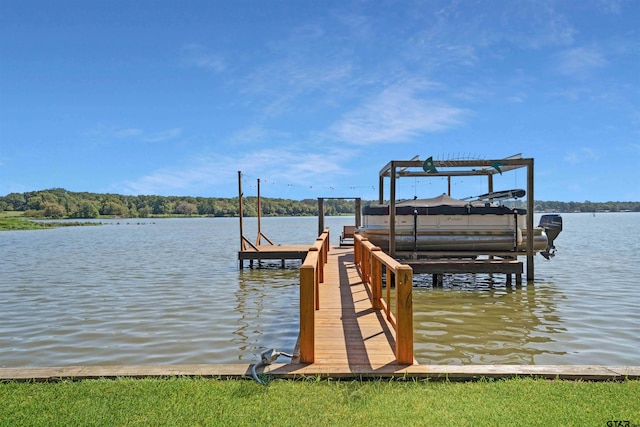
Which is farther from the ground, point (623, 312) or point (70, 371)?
point (70, 371)

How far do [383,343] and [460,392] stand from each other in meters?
1.46

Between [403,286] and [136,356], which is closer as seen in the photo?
[403,286]

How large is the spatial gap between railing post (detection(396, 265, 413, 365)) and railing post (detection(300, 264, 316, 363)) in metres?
0.85

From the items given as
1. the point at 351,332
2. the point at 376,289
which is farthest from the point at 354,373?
the point at 376,289

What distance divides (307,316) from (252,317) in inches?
206

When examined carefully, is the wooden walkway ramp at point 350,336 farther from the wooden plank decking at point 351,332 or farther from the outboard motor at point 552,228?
the outboard motor at point 552,228

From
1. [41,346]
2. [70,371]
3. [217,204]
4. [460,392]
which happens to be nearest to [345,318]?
[460,392]

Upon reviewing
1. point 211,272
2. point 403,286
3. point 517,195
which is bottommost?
point 211,272

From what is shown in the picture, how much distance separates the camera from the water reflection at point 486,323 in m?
6.81

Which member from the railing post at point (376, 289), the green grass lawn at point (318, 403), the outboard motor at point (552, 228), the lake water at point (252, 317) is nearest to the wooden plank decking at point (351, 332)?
the railing post at point (376, 289)

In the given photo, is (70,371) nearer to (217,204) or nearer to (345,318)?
(345,318)

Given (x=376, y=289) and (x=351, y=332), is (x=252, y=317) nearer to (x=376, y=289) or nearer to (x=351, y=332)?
(x=376, y=289)

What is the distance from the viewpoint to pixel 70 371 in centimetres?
450

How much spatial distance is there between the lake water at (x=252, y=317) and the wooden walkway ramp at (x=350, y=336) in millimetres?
890
